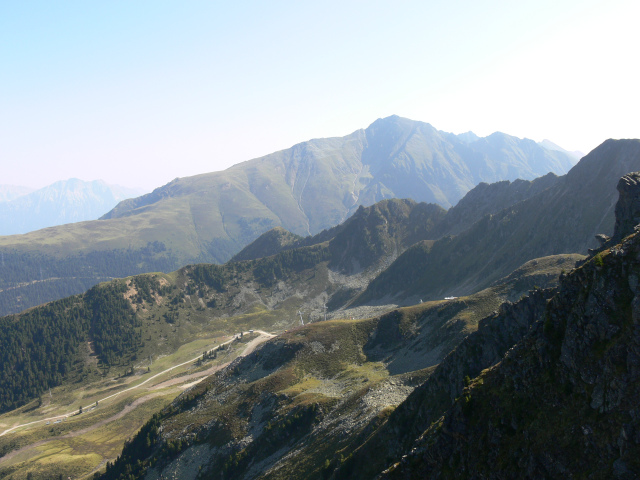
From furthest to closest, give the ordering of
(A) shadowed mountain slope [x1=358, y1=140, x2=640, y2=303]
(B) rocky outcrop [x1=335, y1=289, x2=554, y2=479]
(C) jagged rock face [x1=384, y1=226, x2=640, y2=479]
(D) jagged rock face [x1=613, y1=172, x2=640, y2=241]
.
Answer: (A) shadowed mountain slope [x1=358, y1=140, x2=640, y2=303], (D) jagged rock face [x1=613, y1=172, x2=640, y2=241], (B) rocky outcrop [x1=335, y1=289, x2=554, y2=479], (C) jagged rock face [x1=384, y1=226, x2=640, y2=479]

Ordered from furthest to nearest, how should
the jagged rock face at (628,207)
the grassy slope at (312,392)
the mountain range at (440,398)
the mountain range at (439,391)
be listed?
the grassy slope at (312,392), the jagged rock face at (628,207), the mountain range at (439,391), the mountain range at (440,398)

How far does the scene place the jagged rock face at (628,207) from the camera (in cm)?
6112

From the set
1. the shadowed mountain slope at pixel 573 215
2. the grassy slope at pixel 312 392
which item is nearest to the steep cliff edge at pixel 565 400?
the grassy slope at pixel 312 392

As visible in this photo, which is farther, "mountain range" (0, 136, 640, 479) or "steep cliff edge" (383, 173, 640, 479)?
"mountain range" (0, 136, 640, 479)

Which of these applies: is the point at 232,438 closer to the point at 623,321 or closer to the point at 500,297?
the point at 500,297

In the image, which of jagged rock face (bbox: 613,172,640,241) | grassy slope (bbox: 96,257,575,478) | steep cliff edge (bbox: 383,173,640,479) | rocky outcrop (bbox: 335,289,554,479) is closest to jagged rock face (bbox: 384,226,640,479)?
steep cliff edge (bbox: 383,173,640,479)

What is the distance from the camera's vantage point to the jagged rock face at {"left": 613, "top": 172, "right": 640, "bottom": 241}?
6112 centimetres

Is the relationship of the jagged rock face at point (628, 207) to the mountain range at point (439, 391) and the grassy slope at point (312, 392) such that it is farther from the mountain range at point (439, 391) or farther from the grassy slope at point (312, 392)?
the grassy slope at point (312, 392)

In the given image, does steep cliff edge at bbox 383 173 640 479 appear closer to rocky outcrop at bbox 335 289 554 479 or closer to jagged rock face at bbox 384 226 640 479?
jagged rock face at bbox 384 226 640 479

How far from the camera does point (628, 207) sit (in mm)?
64312

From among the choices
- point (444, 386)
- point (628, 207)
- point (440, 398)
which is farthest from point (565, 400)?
point (628, 207)

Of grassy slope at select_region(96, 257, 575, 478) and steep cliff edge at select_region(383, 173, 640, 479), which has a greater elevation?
steep cliff edge at select_region(383, 173, 640, 479)

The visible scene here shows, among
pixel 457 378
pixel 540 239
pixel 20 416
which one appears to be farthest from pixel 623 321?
pixel 20 416

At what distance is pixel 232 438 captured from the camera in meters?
91.9
